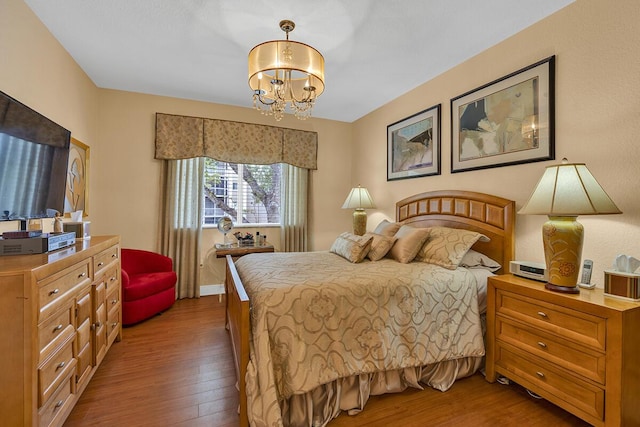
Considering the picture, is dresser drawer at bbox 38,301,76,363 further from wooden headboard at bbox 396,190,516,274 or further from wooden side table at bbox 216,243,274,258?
wooden headboard at bbox 396,190,516,274

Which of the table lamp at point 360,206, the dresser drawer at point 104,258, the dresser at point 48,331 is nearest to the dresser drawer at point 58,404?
the dresser at point 48,331

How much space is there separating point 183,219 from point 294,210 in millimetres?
1568

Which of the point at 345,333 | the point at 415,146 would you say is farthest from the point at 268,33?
the point at 345,333

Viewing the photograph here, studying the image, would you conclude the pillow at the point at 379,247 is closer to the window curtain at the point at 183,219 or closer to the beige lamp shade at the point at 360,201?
the beige lamp shade at the point at 360,201

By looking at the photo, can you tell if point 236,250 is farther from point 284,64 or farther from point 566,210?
point 566,210

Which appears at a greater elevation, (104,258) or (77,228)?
(77,228)

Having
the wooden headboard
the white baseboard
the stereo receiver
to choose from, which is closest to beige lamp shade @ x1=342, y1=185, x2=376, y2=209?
the wooden headboard

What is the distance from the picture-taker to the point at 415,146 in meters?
3.48

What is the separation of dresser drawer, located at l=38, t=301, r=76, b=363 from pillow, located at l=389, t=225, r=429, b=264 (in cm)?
229

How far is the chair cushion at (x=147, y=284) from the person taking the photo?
2887 mm

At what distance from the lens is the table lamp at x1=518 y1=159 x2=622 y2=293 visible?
1.64 meters

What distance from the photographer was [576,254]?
172 cm

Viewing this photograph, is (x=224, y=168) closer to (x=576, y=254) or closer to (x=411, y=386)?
(x=411, y=386)

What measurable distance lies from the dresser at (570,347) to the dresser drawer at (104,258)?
2.82 meters
